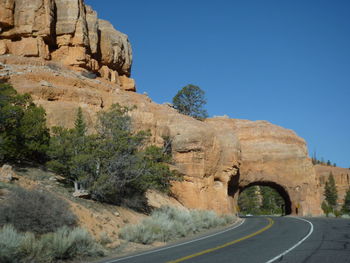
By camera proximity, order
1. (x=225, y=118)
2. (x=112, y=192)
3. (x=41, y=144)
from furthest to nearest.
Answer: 1. (x=225, y=118)
2. (x=41, y=144)
3. (x=112, y=192)

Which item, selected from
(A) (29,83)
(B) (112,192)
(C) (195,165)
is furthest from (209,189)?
(A) (29,83)

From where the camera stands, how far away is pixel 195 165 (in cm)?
3175

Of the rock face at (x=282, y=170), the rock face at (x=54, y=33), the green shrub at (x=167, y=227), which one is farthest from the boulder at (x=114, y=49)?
the green shrub at (x=167, y=227)

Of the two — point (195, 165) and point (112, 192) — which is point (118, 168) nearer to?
point (112, 192)

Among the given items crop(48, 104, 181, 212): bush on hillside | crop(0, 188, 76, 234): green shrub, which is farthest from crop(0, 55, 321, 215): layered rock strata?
crop(0, 188, 76, 234): green shrub

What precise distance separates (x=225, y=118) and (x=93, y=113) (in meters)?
23.8

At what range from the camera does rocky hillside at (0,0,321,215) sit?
27.2 m

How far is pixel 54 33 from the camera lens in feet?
113

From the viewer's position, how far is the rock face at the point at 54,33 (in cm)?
3278

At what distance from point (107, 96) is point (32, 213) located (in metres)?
18.4

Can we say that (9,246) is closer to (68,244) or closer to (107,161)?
(68,244)

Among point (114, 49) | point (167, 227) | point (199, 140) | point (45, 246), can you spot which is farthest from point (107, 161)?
point (114, 49)

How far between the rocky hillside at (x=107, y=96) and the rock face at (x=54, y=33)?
87 millimetres

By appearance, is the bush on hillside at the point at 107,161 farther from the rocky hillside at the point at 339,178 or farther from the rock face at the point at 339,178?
the rocky hillside at the point at 339,178
